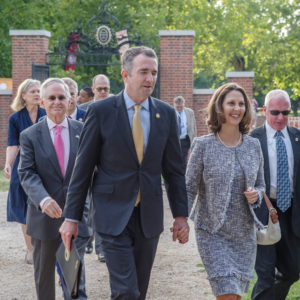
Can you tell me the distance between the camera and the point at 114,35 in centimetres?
2250

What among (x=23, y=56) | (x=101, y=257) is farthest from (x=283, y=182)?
(x=23, y=56)

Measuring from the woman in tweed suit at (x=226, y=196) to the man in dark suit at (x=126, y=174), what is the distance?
56 cm

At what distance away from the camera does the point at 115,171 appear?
4105mm

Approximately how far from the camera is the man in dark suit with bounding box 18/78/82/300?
5156 millimetres

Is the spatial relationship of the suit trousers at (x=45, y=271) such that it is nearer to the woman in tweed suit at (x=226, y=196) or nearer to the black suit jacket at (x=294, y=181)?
the woman in tweed suit at (x=226, y=196)

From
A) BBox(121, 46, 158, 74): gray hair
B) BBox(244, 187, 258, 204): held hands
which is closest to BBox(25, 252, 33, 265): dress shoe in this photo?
BBox(244, 187, 258, 204): held hands

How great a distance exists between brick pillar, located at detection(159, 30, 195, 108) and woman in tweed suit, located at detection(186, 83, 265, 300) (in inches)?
622

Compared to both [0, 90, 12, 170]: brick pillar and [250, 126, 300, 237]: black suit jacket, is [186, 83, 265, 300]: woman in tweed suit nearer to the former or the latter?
[250, 126, 300, 237]: black suit jacket

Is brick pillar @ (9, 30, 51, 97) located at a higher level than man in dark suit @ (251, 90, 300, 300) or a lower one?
higher

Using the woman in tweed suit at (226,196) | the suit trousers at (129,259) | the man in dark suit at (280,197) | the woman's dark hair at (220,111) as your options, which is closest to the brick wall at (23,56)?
the man in dark suit at (280,197)

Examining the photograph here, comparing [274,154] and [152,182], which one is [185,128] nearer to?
[274,154]

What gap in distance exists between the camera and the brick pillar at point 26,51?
21156 millimetres

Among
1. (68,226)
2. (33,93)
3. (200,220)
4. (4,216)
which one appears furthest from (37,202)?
(4,216)

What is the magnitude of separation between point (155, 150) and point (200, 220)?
0.83m
